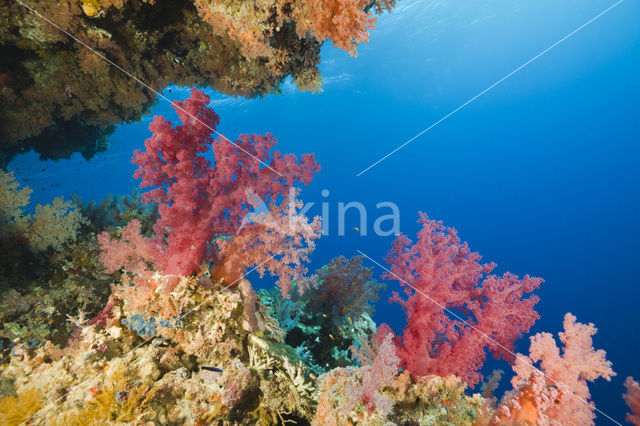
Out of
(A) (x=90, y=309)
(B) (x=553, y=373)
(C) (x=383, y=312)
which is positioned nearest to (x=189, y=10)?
(A) (x=90, y=309)

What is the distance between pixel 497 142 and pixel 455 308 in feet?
273

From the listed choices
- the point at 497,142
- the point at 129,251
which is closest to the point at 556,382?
the point at 129,251

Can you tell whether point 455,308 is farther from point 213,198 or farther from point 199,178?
point 199,178

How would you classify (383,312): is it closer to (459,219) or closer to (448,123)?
Result: (459,219)

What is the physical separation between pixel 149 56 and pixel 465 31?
55.2 meters

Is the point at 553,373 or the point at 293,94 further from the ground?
the point at 293,94

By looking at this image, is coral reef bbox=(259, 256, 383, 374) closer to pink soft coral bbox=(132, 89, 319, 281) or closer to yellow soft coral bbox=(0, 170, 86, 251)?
pink soft coral bbox=(132, 89, 319, 281)

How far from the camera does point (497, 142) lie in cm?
7062

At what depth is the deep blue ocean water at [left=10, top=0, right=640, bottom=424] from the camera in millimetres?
36250

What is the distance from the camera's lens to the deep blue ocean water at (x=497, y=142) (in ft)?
119

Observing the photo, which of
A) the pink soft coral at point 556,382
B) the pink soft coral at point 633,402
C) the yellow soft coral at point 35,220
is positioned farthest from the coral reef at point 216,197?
the pink soft coral at point 633,402

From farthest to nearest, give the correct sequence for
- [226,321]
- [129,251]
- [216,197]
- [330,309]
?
[330,309]
[129,251]
[216,197]
[226,321]

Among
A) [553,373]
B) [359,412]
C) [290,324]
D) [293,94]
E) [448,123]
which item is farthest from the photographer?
[448,123]

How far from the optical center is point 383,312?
43938 millimetres
